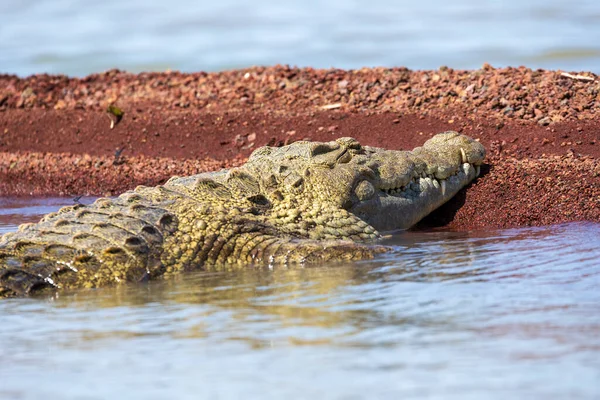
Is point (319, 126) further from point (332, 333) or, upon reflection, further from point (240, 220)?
point (332, 333)

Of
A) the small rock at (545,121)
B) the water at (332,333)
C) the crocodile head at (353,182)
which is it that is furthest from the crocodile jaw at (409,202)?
the small rock at (545,121)

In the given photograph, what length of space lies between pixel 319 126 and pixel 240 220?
18.6ft

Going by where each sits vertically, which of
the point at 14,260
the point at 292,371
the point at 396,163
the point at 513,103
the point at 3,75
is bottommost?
the point at 292,371

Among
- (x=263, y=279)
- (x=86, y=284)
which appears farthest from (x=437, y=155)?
(x=86, y=284)

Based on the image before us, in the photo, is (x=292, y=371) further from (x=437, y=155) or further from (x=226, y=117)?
(x=226, y=117)

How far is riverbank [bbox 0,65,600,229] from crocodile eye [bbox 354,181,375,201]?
4.23ft

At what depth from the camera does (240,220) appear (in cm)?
714

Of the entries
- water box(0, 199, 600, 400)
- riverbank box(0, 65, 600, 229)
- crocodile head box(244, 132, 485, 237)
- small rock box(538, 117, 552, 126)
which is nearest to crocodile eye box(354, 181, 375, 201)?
crocodile head box(244, 132, 485, 237)

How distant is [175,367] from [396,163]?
13.9 ft

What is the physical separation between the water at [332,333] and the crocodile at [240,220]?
0.87 feet

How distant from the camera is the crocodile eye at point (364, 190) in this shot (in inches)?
307

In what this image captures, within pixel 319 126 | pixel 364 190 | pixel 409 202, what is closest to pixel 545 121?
pixel 319 126

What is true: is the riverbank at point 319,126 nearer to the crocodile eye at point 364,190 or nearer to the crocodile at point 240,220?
the crocodile at point 240,220

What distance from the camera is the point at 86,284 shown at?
6.52 meters
